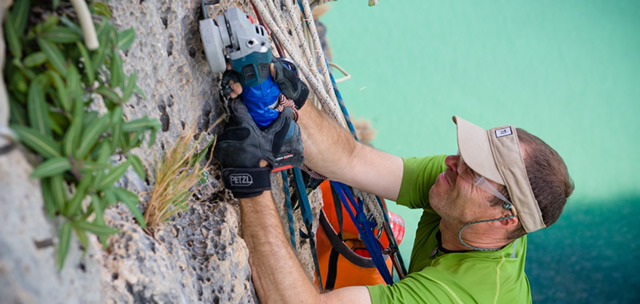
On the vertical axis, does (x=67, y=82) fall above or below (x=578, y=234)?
above

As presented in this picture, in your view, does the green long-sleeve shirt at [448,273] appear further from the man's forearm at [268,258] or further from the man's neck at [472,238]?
the man's forearm at [268,258]

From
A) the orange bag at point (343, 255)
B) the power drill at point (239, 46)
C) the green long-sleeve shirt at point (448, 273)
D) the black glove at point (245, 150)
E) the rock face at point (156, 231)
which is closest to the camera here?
the rock face at point (156, 231)

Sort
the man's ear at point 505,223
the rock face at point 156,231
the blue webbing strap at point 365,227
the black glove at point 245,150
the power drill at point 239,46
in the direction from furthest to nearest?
the blue webbing strap at point 365,227
the man's ear at point 505,223
the black glove at point 245,150
the power drill at point 239,46
the rock face at point 156,231

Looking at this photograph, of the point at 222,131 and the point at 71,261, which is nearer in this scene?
the point at 71,261

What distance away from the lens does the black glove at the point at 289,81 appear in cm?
137

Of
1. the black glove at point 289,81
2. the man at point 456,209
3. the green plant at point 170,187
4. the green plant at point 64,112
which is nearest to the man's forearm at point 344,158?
the man at point 456,209

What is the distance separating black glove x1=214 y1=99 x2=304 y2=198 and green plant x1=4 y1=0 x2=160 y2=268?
0.53 metres

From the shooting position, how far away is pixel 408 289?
165 cm

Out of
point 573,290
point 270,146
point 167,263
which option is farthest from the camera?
point 573,290

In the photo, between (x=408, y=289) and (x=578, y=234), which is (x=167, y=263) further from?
(x=578, y=234)

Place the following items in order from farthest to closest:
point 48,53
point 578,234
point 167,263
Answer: point 578,234, point 167,263, point 48,53

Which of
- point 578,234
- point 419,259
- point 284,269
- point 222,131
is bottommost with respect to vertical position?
point 578,234

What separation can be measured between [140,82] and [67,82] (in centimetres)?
40

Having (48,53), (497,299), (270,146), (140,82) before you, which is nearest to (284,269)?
(270,146)
